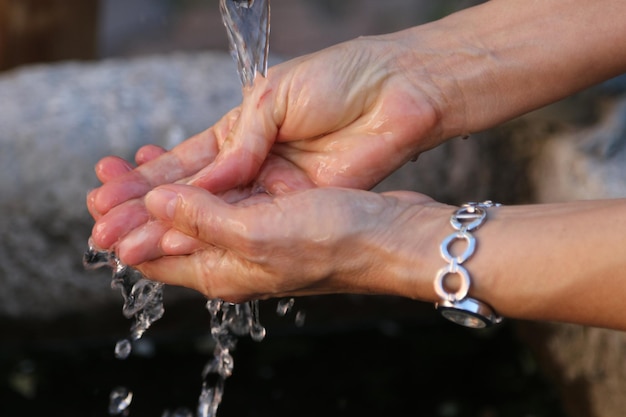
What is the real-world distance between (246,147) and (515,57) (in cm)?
67

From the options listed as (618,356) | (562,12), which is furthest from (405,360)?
(562,12)

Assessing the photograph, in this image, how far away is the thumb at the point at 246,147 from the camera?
1852 millimetres

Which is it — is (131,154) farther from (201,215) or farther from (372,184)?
(201,215)

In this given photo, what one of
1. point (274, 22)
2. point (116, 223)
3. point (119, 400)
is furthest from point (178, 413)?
point (274, 22)

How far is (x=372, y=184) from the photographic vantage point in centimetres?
194

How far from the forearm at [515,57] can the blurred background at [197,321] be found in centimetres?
48

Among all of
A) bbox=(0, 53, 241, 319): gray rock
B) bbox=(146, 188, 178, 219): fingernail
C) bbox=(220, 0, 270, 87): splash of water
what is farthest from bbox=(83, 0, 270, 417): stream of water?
bbox=(0, 53, 241, 319): gray rock

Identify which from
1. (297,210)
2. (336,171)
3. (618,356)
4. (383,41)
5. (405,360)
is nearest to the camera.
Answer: (297,210)

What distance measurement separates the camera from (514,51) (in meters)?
1.98

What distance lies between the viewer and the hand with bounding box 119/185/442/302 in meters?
1.51

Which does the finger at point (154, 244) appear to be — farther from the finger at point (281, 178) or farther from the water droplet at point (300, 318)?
the water droplet at point (300, 318)

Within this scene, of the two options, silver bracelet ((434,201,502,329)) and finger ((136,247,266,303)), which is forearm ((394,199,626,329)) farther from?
finger ((136,247,266,303))

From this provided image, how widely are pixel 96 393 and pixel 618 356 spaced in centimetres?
163

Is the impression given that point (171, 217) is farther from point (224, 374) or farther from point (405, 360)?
point (405, 360)
